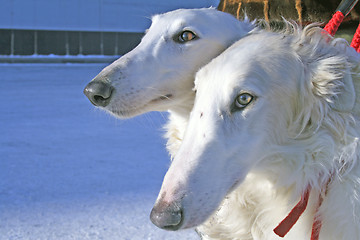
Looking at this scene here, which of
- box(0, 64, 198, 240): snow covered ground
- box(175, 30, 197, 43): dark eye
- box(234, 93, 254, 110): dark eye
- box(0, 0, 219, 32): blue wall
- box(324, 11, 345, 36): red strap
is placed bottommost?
box(0, 0, 219, 32): blue wall

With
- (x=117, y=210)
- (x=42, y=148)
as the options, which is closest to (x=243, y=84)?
(x=117, y=210)

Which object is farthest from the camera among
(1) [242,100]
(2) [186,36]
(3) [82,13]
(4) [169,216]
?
(3) [82,13]

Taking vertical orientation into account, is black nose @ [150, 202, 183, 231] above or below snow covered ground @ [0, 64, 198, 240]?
above

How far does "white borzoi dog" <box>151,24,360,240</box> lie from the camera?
→ 4.07ft

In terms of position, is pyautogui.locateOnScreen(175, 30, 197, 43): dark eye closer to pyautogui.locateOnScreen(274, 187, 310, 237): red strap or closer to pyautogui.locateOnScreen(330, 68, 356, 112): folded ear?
pyautogui.locateOnScreen(330, 68, 356, 112): folded ear

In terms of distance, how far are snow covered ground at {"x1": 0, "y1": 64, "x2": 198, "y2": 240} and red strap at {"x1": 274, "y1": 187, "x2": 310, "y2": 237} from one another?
966 mm

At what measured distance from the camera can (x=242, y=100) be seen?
4.19ft

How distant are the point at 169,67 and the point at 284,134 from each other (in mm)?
454

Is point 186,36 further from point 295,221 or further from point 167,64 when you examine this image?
point 295,221

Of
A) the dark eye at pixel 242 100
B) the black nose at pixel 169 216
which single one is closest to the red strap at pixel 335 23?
the dark eye at pixel 242 100

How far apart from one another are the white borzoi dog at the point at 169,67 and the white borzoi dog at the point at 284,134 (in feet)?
0.68

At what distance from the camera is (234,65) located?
1.32 m

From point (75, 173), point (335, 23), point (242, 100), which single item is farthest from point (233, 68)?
point (75, 173)

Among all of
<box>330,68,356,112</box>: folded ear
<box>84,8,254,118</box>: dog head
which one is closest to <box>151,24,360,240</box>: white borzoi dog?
<box>330,68,356,112</box>: folded ear
